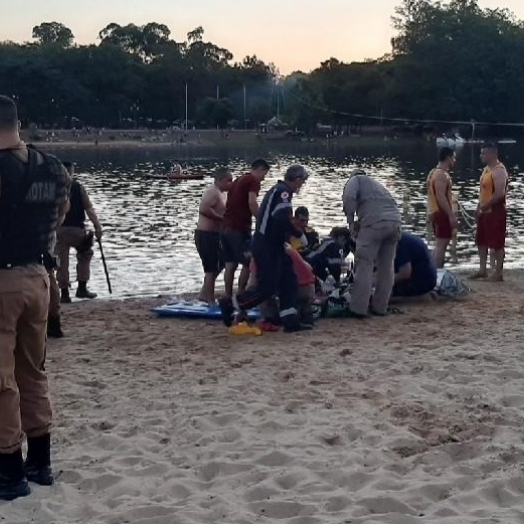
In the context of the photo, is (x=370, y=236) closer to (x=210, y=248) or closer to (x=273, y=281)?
(x=273, y=281)

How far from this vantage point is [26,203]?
4.95m

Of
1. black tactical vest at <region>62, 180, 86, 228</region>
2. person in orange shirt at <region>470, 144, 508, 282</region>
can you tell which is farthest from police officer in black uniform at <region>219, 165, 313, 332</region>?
person in orange shirt at <region>470, 144, 508, 282</region>

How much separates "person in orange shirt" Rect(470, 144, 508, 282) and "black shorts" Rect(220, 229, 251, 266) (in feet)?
11.5

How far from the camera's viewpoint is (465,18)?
11481 centimetres

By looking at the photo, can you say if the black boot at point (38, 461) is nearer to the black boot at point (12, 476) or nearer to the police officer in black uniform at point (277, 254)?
the black boot at point (12, 476)

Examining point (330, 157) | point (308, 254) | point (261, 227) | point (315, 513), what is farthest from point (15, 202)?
point (330, 157)

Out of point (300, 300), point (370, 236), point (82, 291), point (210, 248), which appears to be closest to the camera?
point (300, 300)

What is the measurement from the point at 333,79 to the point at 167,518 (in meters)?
113

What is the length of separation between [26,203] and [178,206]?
2577 cm

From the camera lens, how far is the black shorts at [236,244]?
35.1ft

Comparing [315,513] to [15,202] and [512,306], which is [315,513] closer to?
[15,202]

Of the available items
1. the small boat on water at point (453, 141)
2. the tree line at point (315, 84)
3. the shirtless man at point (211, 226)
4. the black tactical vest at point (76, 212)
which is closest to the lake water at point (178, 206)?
the black tactical vest at point (76, 212)

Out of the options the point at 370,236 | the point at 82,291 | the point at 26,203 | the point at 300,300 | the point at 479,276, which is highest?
the point at 26,203

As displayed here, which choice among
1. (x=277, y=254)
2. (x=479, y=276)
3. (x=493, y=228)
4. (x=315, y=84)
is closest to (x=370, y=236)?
(x=277, y=254)
